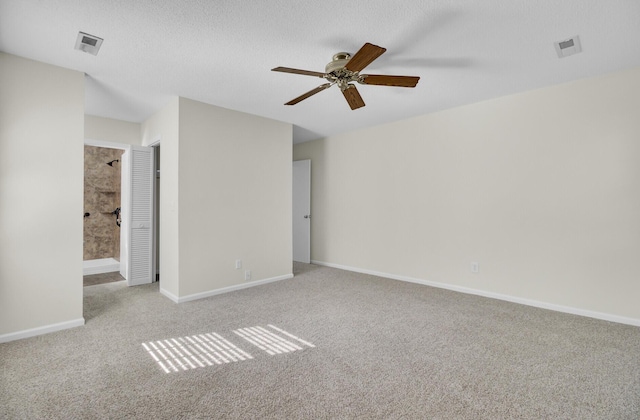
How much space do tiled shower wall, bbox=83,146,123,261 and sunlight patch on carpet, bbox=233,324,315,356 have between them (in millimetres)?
4583

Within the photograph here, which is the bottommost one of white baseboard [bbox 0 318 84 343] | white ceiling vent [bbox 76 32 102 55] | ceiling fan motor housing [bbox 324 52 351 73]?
white baseboard [bbox 0 318 84 343]

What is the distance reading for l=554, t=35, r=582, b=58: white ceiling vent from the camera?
2438 mm

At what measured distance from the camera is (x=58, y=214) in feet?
9.43

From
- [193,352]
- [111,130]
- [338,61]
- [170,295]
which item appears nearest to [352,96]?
[338,61]

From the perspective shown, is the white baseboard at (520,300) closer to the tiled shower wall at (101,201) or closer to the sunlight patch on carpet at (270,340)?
the sunlight patch on carpet at (270,340)

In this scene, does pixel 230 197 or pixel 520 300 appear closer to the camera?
pixel 520 300

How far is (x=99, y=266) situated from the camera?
5.25 metres

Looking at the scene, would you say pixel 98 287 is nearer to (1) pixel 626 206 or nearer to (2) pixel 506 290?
(2) pixel 506 290

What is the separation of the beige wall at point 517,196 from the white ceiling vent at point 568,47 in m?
0.81

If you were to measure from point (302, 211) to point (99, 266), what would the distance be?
3.56 metres

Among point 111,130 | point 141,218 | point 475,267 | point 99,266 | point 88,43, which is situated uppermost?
point 88,43

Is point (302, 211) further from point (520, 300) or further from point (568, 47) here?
point (568, 47)

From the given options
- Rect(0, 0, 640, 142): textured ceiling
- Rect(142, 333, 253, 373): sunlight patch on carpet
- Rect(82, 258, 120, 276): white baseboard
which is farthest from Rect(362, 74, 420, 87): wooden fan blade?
Rect(82, 258, 120, 276): white baseboard

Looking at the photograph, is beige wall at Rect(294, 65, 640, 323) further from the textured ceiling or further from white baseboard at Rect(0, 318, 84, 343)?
white baseboard at Rect(0, 318, 84, 343)
